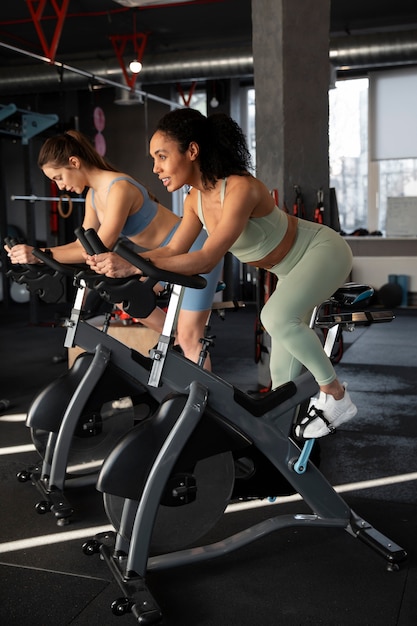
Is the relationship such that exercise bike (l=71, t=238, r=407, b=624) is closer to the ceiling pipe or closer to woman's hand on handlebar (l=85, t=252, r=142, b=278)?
woman's hand on handlebar (l=85, t=252, r=142, b=278)

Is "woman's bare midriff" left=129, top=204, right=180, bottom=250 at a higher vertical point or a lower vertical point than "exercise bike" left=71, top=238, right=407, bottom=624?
higher

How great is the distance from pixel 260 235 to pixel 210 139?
335 millimetres

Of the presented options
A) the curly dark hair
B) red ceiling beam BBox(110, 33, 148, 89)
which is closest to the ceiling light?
red ceiling beam BBox(110, 33, 148, 89)

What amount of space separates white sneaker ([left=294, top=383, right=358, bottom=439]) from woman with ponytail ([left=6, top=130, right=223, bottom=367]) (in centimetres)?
67

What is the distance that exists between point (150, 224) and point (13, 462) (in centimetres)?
125

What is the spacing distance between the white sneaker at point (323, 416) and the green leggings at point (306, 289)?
2.9 inches

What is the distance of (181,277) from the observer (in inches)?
73.4

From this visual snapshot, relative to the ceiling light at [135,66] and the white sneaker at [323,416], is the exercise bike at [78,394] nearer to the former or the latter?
the white sneaker at [323,416]

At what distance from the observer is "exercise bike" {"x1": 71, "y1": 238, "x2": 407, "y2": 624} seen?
1.92 m

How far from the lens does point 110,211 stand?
2.76 meters

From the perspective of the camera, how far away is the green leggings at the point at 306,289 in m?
2.20

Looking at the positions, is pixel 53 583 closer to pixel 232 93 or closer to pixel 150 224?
pixel 150 224

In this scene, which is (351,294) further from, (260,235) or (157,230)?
(157,230)

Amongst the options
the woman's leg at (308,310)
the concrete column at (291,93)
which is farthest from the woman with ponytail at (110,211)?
the concrete column at (291,93)
